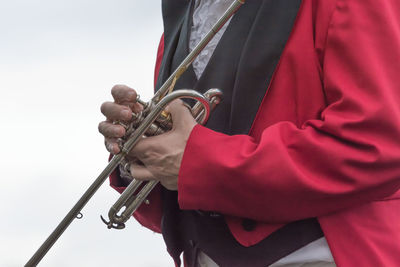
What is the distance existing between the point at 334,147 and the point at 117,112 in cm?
43

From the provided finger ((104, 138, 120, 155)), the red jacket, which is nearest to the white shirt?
the red jacket

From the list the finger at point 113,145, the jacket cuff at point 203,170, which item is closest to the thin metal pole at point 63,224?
the finger at point 113,145

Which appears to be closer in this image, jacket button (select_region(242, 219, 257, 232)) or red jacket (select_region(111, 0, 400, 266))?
red jacket (select_region(111, 0, 400, 266))

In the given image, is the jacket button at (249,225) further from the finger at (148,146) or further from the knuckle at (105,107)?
the knuckle at (105,107)

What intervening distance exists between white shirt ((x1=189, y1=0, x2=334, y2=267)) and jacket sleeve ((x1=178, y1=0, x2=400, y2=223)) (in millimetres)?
85

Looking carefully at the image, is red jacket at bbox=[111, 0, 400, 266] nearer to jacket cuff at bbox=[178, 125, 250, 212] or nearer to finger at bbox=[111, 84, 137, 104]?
jacket cuff at bbox=[178, 125, 250, 212]

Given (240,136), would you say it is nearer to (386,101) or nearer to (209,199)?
(209,199)

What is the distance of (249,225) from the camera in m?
1.15

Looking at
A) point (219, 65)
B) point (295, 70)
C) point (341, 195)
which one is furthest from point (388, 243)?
point (219, 65)

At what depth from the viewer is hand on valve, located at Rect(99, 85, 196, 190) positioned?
1137mm

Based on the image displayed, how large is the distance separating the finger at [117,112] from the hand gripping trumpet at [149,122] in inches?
1.1

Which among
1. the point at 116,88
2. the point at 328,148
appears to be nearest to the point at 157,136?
the point at 116,88

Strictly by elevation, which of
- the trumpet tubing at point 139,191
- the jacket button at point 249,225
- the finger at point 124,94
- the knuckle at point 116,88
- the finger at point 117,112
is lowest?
the jacket button at point 249,225

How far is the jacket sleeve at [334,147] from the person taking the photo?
101cm
